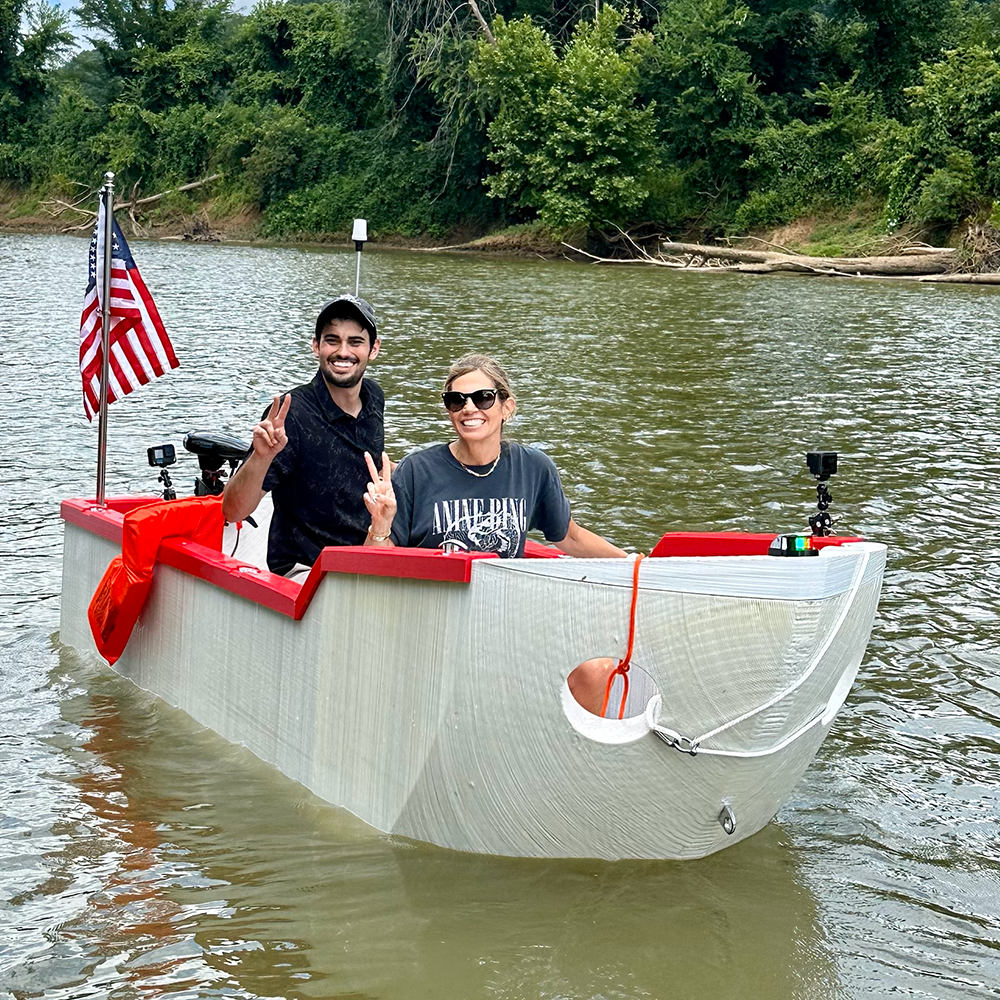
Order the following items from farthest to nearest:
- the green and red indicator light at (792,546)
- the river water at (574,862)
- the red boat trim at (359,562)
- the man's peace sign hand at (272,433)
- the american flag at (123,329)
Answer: the american flag at (123,329), the man's peace sign hand at (272,433), the red boat trim at (359,562), the river water at (574,862), the green and red indicator light at (792,546)

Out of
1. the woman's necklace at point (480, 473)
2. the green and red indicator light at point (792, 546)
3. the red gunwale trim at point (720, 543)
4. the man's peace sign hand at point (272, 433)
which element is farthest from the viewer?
the man's peace sign hand at point (272, 433)

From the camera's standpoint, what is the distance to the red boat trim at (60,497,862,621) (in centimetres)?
415

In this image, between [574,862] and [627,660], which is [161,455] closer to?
[574,862]

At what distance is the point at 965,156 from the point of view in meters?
32.4

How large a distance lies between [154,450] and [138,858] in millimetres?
2166

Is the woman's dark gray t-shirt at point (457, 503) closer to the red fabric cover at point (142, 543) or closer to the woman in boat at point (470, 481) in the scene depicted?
the woman in boat at point (470, 481)

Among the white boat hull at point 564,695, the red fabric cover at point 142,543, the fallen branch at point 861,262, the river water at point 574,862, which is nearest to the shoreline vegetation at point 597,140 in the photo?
the fallen branch at point 861,262

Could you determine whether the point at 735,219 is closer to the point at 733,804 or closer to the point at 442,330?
the point at 442,330

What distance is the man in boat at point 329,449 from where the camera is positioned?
515cm

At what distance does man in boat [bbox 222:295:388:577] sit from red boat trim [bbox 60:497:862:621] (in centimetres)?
23

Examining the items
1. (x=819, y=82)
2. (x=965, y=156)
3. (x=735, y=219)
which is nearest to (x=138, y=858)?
(x=965, y=156)

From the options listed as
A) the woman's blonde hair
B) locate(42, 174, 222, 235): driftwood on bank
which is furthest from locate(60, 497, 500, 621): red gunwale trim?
locate(42, 174, 222, 235): driftwood on bank

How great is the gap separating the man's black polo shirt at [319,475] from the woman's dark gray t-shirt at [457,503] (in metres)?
0.67

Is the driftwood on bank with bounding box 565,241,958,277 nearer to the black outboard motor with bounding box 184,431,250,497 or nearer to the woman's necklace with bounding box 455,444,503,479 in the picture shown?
the black outboard motor with bounding box 184,431,250,497
